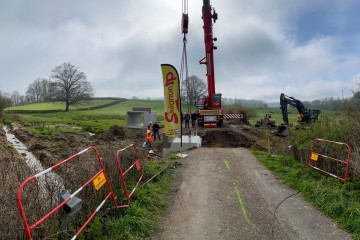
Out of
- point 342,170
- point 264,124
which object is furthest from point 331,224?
point 264,124

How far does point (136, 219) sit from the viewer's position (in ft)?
22.4

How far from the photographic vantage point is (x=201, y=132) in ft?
85.7

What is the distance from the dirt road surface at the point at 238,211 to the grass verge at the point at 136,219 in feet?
0.85

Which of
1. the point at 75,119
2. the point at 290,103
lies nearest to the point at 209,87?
the point at 290,103

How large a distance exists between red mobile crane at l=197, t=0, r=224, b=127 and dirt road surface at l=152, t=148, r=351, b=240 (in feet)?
55.4

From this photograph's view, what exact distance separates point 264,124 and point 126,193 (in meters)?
36.0

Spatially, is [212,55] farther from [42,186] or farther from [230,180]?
[42,186]

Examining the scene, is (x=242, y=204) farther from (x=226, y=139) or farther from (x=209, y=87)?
(x=209, y=87)

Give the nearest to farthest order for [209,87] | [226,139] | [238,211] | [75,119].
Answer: [238,211], [226,139], [209,87], [75,119]

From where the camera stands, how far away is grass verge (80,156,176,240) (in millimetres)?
6082

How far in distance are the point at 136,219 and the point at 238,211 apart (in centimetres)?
255

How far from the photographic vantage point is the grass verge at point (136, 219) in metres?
6.08

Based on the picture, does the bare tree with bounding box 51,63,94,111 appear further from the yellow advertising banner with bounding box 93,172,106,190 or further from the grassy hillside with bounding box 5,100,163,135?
the yellow advertising banner with bounding box 93,172,106,190

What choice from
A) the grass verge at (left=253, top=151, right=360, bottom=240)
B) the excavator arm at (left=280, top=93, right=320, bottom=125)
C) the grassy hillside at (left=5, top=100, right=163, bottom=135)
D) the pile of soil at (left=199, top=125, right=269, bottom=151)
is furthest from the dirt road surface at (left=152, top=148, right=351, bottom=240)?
the grassy hillside at (left=5, top=100, right=163, bottom=135)
